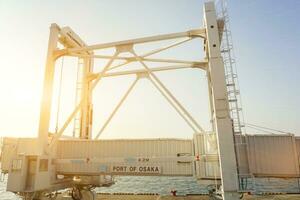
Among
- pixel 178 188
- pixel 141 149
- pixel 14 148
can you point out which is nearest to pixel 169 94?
pixel 141 149

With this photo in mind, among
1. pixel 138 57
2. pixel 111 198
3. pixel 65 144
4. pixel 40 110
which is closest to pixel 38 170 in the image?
pixel 65 144

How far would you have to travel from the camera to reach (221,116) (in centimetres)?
1428

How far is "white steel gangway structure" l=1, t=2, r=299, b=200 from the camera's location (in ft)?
47.9

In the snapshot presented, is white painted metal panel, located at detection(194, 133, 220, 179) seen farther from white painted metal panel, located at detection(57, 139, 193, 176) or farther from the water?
the water

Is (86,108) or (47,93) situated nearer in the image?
(47,93)

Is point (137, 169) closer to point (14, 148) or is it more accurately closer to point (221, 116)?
point (221, 116)

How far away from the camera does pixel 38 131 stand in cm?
1959

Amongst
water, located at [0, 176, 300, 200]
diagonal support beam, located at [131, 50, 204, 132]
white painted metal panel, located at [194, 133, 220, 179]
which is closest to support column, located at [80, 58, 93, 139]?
diagonal support beam, located at [131, 50, 204, 132]

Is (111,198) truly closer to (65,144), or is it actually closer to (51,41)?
(65,144)

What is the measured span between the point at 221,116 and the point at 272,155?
4.97m

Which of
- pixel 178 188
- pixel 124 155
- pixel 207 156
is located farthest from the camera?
pixel 178 188

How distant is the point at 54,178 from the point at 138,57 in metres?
13.3

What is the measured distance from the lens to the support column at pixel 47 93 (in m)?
19.4

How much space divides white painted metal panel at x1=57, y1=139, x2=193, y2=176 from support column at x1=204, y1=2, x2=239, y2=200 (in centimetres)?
377
